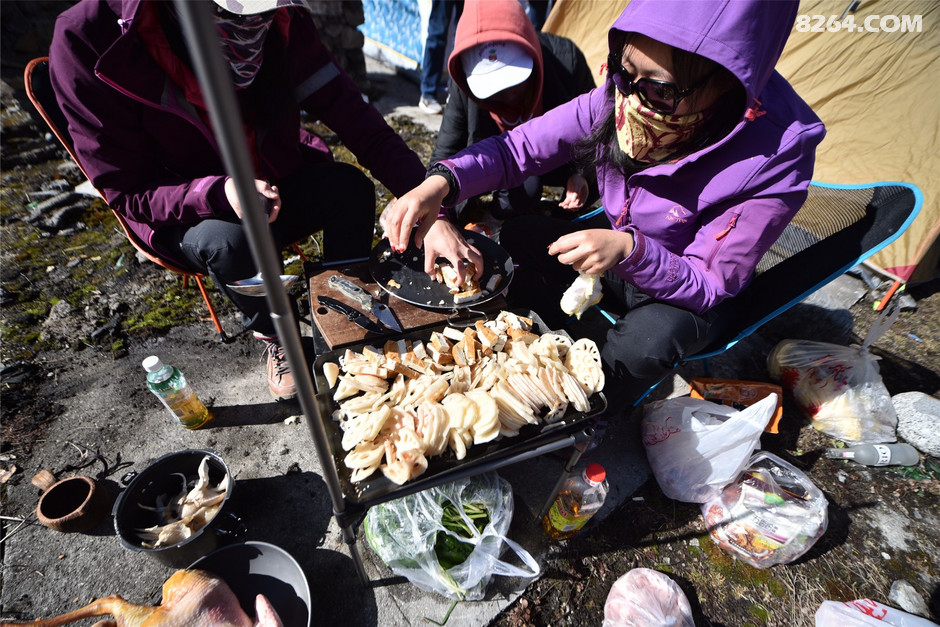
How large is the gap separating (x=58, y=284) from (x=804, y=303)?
5.94 m

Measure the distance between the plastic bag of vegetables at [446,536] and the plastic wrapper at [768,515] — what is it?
1.10 metres

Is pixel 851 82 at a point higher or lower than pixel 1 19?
lower

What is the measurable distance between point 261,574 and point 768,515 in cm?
243

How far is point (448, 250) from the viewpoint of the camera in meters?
2.11

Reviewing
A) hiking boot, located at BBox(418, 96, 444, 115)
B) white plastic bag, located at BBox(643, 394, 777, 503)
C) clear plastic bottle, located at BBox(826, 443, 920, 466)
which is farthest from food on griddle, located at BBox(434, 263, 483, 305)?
hiking boot, located at BBox(418, 96, 444, 115)

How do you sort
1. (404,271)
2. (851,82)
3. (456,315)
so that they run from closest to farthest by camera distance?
(456,315) → (404,271) → (851,82)

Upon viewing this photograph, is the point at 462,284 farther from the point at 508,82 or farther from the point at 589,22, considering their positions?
the point at 589,22

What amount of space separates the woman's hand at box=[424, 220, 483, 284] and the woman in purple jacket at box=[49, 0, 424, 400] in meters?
0.61

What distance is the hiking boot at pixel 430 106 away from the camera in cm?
646

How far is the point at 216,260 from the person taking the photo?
2225 millimetres

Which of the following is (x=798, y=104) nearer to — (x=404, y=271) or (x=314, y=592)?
(x=404, y=271)

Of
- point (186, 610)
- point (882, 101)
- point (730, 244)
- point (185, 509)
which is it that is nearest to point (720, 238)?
point (730, 244)

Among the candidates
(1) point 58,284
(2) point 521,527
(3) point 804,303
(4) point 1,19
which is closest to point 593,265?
(2) point 521,527

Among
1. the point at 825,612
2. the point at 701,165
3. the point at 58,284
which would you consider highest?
the point at 701,165
